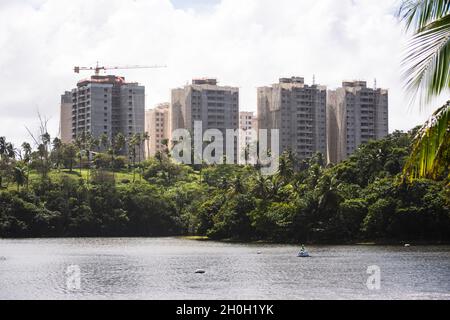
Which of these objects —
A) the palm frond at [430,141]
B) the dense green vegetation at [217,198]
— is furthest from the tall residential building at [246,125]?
the palm frond at [430,141]

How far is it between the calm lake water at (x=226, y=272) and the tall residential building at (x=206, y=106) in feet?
288

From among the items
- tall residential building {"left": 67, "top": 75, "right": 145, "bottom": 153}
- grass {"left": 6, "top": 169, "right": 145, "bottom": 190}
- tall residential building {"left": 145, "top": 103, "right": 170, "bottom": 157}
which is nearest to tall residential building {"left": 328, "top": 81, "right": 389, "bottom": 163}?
tall residential building {"left": 145, "top": 103, "right": 170, "bottom": 157}

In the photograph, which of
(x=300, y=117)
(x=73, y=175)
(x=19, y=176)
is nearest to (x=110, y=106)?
(x=300, y=117)

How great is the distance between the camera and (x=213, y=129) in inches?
6501

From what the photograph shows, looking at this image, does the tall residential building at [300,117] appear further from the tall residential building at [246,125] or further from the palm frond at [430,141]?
the palm frond at [430,141]

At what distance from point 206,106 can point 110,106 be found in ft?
68.6

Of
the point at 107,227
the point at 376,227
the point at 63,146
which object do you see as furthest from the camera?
the point at 63,146

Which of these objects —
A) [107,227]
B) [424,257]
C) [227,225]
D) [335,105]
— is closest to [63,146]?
[107,227]

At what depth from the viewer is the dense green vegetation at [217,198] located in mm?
80125

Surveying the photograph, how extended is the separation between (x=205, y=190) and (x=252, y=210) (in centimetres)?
2608

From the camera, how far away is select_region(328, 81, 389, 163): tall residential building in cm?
16438

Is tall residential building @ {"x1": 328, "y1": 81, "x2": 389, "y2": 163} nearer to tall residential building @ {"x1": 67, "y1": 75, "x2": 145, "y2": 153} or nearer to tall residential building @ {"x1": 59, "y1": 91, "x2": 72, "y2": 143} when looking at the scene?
tall residential building @ {"x1": 67, "y1": 75, "x2": 145, "y2": 153}
